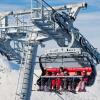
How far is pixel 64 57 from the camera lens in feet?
182

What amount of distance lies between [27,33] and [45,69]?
4.23 meters

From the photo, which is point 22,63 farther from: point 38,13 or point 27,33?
point 38,13

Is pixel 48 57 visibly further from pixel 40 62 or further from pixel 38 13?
pixel 38 13

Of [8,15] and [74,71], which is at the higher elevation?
[8,15]

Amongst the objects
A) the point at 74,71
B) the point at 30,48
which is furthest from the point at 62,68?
the point at 30,48

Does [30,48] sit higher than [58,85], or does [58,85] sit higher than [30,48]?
[30,48]

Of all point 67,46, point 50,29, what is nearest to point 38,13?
point 50,29

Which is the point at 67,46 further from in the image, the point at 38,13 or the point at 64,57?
the point at 38,13

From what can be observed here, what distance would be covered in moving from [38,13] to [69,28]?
11.2 ft

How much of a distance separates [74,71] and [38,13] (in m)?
6.48

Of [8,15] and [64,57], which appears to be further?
[8,15]

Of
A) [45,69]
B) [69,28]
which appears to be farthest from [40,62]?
[69,28]

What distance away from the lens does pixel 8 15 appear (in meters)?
59.8

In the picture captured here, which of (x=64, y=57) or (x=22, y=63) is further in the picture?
(x=22, y=63)
